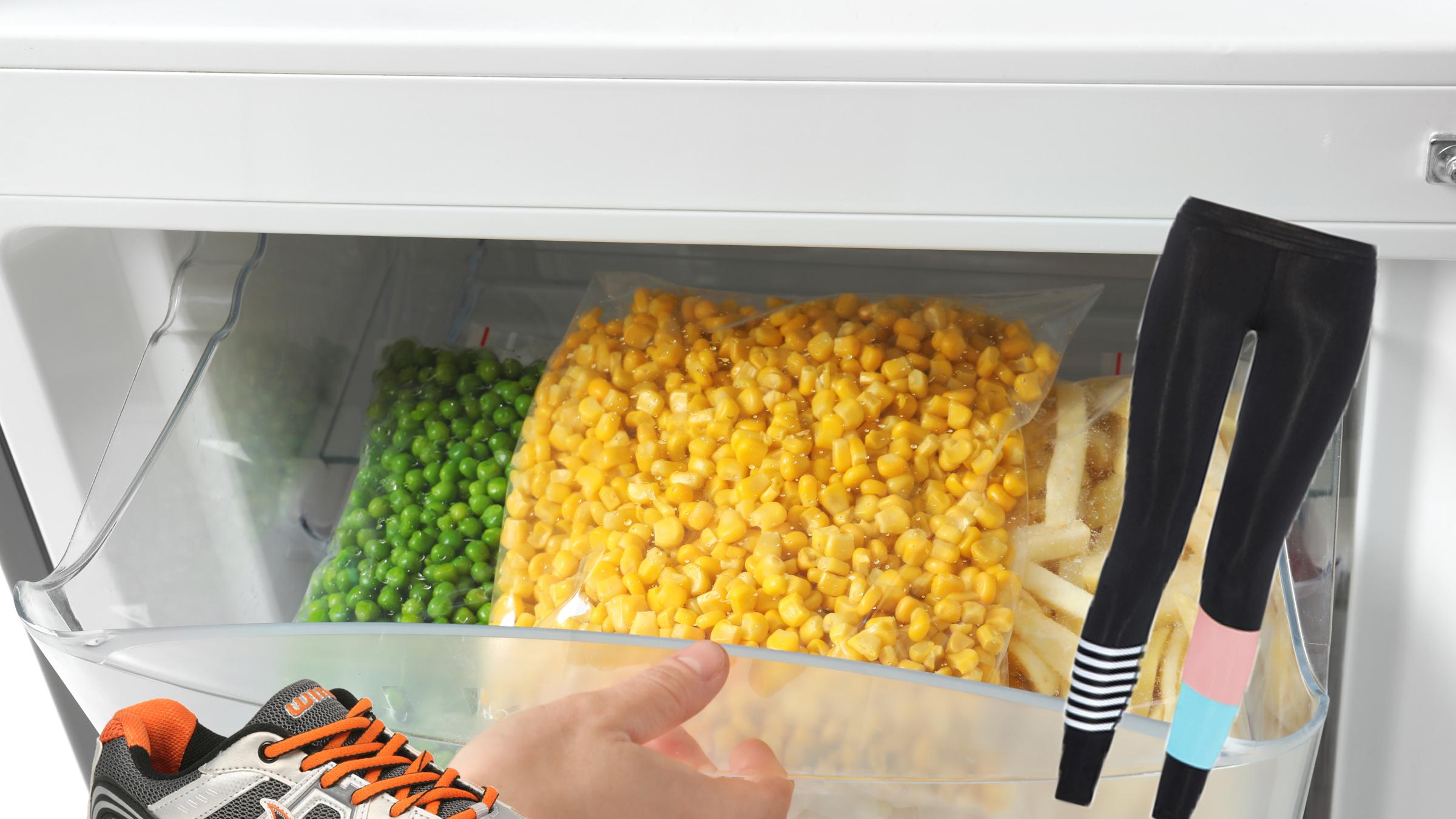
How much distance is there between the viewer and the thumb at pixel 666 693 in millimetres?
638

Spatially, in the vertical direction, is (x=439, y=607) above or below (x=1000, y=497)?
below

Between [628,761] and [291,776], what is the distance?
178 mm

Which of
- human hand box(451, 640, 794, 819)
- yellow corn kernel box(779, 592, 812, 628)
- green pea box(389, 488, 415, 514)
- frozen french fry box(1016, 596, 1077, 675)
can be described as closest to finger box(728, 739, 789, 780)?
human hand box(451, 640, 794, 819)

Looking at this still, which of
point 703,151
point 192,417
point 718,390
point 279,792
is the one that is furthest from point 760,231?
point 192,417

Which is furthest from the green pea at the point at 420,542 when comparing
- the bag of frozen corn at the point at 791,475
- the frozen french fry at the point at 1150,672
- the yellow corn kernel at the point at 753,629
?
the frozen french fry at the point at 1150,672

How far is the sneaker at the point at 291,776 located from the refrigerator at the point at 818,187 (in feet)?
0.35

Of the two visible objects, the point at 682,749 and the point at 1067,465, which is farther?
the point at 1067,465

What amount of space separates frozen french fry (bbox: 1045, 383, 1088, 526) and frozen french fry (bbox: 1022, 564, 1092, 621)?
0.04m

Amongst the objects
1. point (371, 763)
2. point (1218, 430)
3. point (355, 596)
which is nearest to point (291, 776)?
point (371, 763)

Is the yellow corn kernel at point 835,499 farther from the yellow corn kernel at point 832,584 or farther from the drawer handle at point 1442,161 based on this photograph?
the drawer handle at point 1442,161

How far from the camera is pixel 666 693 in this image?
64 centimetres

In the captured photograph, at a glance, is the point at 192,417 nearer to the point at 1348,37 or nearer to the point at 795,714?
the point at 795,714

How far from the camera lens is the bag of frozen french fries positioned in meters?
0.73

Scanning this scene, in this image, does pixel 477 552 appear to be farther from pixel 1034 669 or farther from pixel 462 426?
pixel 1034 669
